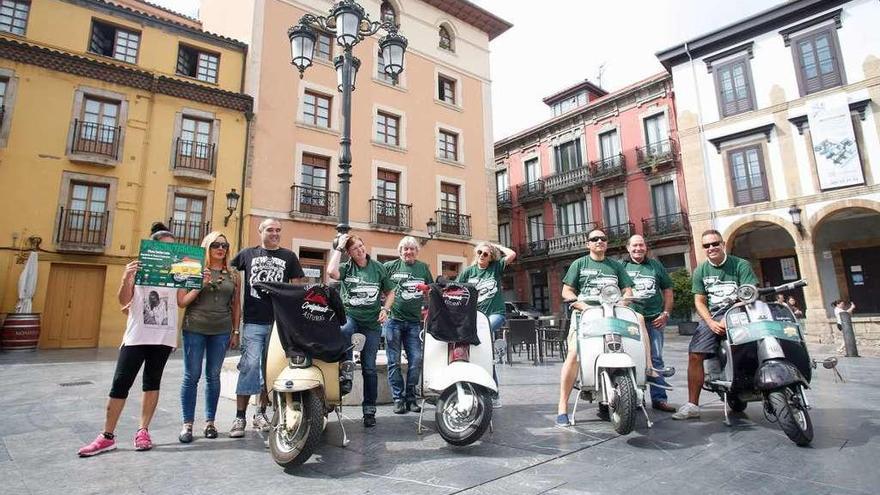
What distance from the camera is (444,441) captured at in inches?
140

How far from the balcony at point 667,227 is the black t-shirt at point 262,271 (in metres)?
19.4

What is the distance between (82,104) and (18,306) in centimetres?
594

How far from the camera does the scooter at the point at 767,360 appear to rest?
3219 millimetres

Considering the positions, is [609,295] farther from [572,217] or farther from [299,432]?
[572,217]

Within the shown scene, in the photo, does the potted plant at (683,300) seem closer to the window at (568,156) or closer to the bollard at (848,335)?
the bollard at (848,335)

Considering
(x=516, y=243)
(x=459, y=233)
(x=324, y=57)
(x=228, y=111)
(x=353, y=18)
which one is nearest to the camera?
(x=353, y=18)

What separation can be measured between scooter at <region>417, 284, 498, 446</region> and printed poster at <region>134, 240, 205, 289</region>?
188cm

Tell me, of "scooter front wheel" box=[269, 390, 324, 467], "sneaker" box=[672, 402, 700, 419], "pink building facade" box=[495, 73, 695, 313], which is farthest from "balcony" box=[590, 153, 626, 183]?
"scooter front wheel" box=[269, 390, 324, 467]

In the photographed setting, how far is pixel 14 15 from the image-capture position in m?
13.3

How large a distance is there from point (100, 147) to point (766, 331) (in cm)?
1635

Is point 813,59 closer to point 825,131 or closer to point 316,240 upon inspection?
point 825,131

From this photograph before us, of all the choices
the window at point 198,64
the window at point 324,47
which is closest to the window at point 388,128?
the window at point 324,47

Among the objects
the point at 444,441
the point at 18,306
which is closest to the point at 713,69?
the point at 444,441

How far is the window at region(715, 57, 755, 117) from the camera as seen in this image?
1727 cm
